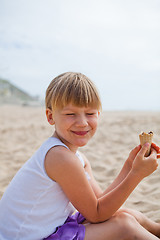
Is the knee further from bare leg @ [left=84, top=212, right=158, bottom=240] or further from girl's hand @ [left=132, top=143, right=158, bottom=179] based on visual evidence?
girl's hand @ [left=132, top=143, right=158, bottom=179]

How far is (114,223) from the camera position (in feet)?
5.43

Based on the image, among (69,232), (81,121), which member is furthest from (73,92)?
(69,232)

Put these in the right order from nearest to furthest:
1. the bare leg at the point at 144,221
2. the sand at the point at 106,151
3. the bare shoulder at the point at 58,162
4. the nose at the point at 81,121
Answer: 1. the bare shoulder at the point at 58,162
2. the nose at the point at 81,121
3. the bare leg at the point at 144,221
4. the sand at the point at 106,151

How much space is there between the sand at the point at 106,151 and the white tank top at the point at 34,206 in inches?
39.6

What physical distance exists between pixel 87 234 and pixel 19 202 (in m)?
0.46

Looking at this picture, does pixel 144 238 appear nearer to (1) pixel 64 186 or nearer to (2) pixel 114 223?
(2) pixel 114 223

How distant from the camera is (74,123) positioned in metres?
1.70

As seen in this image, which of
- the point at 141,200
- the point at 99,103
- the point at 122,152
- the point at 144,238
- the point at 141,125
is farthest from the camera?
the point at 141,125

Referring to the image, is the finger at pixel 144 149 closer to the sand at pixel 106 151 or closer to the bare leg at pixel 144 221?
the bare leg at pixel 144 221

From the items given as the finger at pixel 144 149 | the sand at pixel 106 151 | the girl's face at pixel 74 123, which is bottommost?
the sand at pixel 106 151

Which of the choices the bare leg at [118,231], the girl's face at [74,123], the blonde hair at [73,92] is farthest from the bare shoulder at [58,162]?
the bare leg at [118,231]

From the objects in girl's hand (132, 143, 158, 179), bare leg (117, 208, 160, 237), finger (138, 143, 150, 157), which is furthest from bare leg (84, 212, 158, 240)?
finger (138, 143, 150, 157)

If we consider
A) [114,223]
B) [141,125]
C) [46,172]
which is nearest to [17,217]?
[46,172]

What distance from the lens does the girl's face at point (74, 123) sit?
1697 mm
